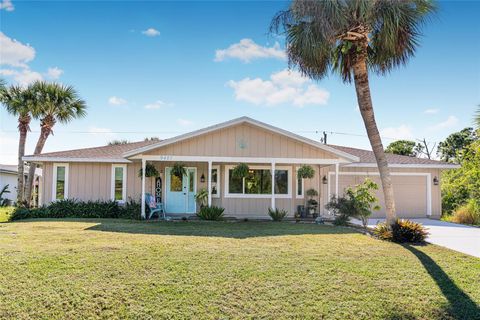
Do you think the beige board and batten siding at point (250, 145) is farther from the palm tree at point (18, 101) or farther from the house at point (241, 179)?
the palm tree at point (18, 101)

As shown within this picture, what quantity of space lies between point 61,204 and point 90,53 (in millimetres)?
6307

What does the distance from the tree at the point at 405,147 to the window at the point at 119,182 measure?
2906 cm

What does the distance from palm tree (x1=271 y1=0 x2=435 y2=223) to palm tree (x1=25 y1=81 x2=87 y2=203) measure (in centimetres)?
1292

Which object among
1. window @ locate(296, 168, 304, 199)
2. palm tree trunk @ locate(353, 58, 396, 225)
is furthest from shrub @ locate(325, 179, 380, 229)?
window @ locate(296, 168, 304, 199)

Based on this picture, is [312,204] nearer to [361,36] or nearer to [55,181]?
[361,36]

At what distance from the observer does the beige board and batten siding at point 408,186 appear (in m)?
15.8

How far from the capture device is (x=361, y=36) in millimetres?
9070

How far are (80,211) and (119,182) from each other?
6.76 feet

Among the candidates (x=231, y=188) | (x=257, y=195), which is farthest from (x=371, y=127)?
(x=231, y=188)

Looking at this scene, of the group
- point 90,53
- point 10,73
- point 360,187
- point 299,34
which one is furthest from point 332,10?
point 10,73

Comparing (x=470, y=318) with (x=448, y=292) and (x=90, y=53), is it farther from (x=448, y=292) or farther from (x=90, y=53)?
(x=90, y=53)

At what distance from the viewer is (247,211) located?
14.8m

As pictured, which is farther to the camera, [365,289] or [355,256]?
[355,256]

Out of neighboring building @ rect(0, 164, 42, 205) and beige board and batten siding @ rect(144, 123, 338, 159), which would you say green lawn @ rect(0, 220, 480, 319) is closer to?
beige board and batten siding @ rect(144, 123, 338, 159)
